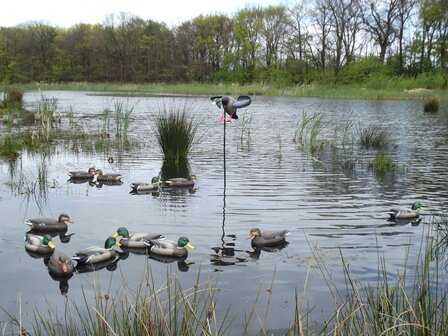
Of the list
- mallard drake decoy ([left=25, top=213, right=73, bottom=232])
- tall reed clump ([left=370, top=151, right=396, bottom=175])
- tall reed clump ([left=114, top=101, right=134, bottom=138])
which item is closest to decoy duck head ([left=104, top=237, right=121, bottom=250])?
mallard drake decoy ([left=25, top=213, right=73, bottom=232])

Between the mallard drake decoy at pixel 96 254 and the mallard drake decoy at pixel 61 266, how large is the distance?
0.19 metres

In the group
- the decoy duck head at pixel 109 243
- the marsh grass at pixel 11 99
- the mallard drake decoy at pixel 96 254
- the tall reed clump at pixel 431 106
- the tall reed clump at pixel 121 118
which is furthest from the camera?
the tall reed clump at pixel 431 106

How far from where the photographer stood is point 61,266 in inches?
211

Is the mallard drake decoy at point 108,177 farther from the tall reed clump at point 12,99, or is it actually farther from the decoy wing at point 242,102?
the tall reed clump at point 12,99

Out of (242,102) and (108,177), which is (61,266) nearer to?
(242,102)

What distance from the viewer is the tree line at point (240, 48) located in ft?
194

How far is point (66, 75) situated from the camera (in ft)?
282

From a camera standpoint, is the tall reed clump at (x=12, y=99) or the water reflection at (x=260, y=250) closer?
the water reflection at (x=260, y=250)

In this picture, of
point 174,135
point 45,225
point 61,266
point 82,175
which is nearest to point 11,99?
point 174,135

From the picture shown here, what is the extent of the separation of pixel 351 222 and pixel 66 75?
280 ft

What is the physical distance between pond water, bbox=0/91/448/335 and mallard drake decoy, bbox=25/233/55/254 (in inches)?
5.6

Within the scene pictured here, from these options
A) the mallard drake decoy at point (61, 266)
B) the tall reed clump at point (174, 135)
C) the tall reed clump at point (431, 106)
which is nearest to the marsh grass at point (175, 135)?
the tall reed clump at point (174, 135)

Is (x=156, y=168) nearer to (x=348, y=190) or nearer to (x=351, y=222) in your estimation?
(x=348, y=190)

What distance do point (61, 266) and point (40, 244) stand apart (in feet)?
3.24
